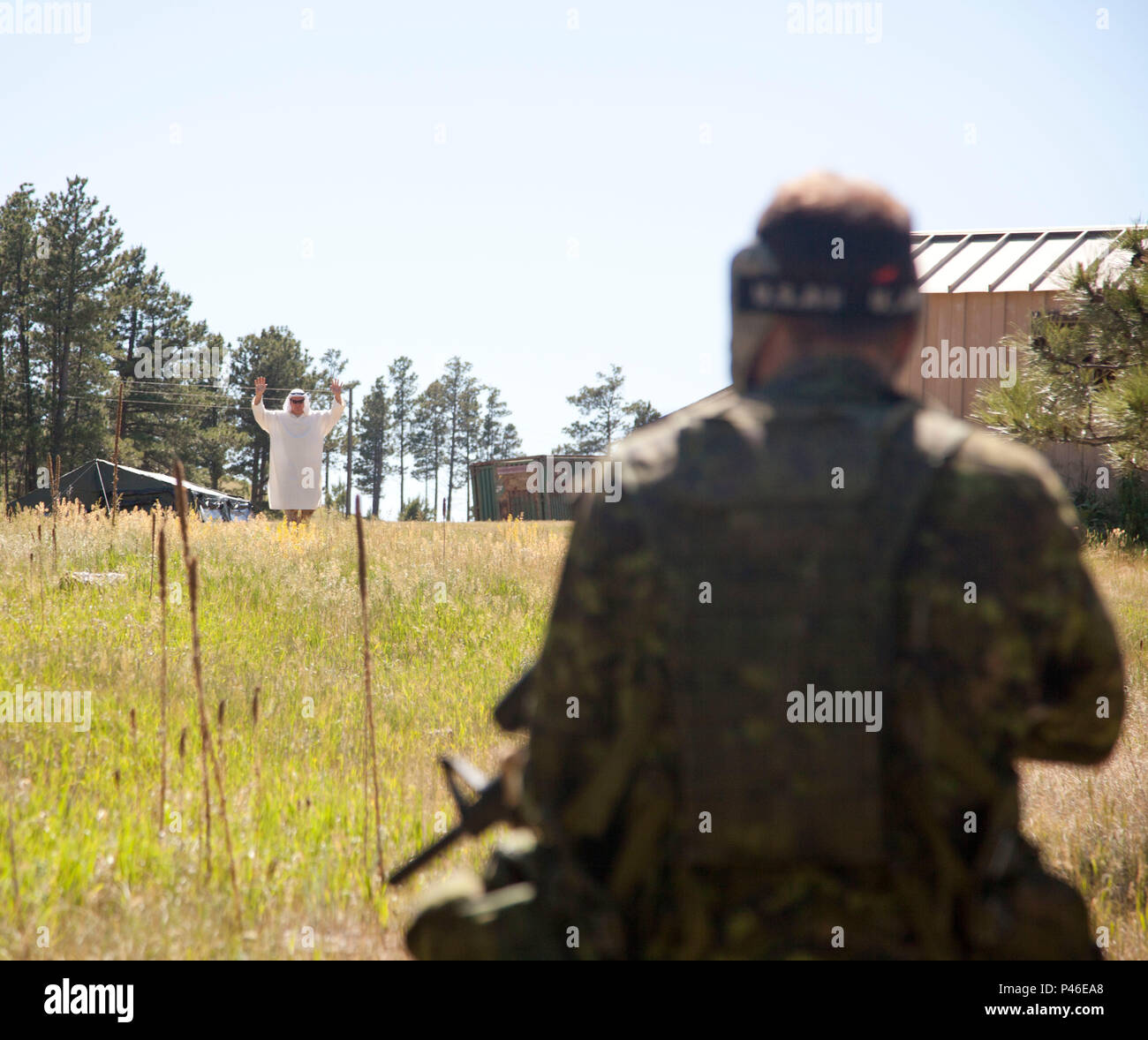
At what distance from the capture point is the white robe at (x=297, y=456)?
428 inches

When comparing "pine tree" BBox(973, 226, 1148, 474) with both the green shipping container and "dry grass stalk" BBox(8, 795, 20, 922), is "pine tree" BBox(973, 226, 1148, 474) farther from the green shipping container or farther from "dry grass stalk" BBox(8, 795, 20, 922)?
the green shipping container

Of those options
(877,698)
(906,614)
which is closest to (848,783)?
(877,698)

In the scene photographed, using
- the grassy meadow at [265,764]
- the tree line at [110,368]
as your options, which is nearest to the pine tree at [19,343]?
the tree line at [110,368]

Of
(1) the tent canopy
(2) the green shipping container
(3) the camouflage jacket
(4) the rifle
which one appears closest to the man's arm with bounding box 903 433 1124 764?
(3) the camouflage jacket

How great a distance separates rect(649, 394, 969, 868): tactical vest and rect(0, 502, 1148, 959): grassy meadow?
61.9 inches

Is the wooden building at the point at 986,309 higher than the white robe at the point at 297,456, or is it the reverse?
the wooden building at the point at 986,309

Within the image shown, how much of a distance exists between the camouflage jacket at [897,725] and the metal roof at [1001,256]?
56.3 feet

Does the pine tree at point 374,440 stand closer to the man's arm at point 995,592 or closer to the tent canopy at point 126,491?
the tent canopy at point 126,491

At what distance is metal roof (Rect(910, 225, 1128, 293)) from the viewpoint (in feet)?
55.2

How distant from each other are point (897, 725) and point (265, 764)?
125 inches

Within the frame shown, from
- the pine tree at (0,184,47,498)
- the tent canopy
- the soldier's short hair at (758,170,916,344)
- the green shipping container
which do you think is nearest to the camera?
the soldier's short hair at (758,170,916,344)

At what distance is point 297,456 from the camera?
10.9m

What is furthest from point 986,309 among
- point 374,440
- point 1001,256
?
point 374,440

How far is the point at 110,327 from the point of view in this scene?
133 feet
